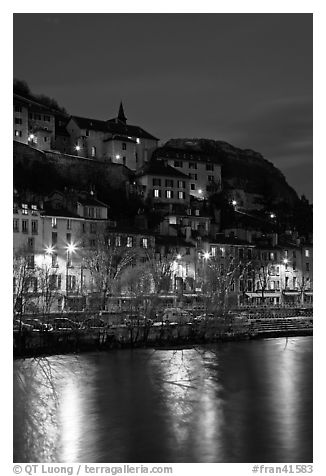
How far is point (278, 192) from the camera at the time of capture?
37594 millimetres

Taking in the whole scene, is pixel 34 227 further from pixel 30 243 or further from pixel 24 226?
pixel 30 243

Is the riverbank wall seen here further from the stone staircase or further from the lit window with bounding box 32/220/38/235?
the lit window with bounding box 32/220/38/235

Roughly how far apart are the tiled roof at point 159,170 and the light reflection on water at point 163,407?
44.5ft

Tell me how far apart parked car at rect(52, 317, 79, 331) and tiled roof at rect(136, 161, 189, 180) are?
1293cm

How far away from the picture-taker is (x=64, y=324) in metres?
13.3

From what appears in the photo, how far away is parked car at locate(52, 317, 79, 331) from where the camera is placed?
1298 cm

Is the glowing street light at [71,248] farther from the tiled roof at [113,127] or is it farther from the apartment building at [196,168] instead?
the apartment building at [196,168]

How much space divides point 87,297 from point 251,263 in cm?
720

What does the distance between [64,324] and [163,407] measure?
16.0ft

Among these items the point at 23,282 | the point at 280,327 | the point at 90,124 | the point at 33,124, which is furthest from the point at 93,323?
the point at 90,124

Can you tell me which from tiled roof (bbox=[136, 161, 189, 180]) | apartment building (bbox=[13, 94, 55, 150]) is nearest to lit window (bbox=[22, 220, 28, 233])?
apartment building (bbox=[13, 94, 55, 150])

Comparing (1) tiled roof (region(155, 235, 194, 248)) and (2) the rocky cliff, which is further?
(2) the rocky cliff
